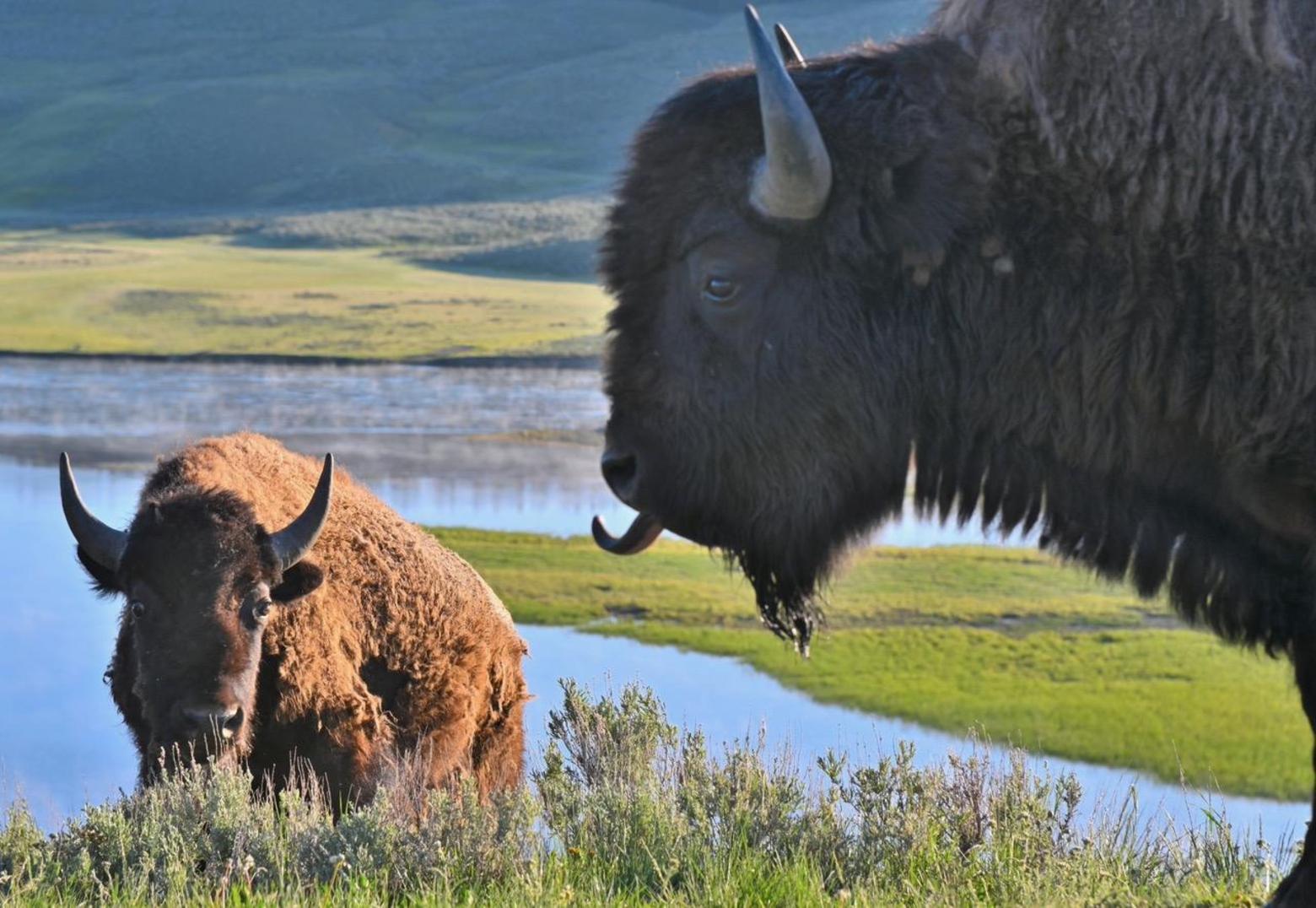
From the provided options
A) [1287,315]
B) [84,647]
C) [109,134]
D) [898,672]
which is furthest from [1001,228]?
[109,134]

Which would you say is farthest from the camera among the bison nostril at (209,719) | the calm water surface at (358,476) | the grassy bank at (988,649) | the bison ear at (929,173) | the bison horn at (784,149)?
the grassy bank at (988,649)

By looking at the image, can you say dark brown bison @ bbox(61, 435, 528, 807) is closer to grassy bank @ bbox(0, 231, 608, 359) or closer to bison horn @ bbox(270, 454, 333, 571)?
bison horn @ bbox(270, 454, 333, 571)

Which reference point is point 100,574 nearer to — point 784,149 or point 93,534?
point 93,534

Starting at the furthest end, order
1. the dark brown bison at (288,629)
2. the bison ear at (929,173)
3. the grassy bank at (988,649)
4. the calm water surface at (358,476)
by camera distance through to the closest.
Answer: the grassy bank at (988,649) < the calm water surface at (358,476) < the dark brown bison at (288,629) < the bison ear at (929,173)

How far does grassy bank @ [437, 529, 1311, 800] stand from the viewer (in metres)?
21.2

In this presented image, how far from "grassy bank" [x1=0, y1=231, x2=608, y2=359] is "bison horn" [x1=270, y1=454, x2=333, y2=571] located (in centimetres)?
5057

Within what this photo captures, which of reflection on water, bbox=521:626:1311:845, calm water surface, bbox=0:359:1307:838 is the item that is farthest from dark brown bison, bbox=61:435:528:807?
reflection on water, bbox=521:626:1311:845

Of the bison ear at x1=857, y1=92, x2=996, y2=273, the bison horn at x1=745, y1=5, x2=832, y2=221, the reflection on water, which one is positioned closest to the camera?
the bison horn at x1=745, y1=5, x2=832, y2=221

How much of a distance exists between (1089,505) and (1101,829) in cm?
222

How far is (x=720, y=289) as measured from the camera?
13.2ft

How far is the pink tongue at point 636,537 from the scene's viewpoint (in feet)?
13.4

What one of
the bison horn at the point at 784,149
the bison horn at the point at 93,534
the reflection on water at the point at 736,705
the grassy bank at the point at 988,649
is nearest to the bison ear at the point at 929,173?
the bison horn at the point at 784,149

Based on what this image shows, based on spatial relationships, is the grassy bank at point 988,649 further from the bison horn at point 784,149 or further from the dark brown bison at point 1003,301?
the bison horn at point 784,149

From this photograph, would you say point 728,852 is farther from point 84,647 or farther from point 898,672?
point 84,647
